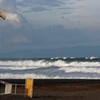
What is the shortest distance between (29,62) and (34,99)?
54.3m

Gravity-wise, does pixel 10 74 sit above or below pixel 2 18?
below

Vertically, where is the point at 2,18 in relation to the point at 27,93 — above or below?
above

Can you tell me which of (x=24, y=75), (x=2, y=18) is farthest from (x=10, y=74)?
(x=2, y=18)

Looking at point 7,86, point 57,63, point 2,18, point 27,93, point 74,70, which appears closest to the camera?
point 2,18

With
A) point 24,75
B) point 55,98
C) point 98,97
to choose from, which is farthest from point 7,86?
point 24,75

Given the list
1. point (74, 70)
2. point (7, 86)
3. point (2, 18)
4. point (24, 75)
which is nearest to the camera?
point (2, 18)

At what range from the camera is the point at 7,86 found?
2514cm

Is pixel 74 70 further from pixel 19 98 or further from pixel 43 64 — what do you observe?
pixel 19 98

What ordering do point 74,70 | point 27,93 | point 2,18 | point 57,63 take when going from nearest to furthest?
point 2,18 → point 27,93 → point 74,70 → point 57,63

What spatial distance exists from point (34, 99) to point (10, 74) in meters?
32.6

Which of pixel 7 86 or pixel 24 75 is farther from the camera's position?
pixel 24 75

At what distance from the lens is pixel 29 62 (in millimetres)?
79875

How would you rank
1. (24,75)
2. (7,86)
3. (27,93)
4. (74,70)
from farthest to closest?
1. (74,70)
2. (24,75)
3. (27,93)
4. (7,86)

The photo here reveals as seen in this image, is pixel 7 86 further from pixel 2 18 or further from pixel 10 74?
pixel 10 74
